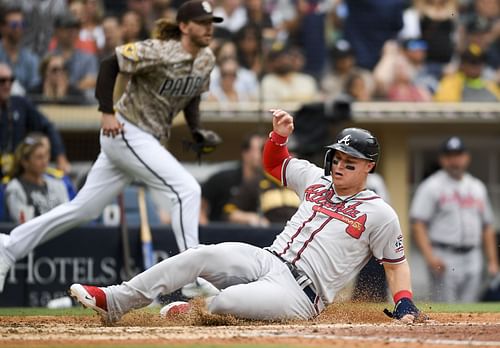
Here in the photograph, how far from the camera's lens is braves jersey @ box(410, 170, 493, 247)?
Result: 12.3 meters

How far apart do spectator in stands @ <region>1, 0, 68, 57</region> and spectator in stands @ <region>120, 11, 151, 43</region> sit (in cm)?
78

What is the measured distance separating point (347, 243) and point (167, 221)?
5.57m

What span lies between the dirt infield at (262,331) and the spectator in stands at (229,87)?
6.00 metres

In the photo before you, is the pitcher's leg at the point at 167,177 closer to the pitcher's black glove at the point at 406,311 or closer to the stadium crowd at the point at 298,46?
the pitcher's black glove at the point at 406,311

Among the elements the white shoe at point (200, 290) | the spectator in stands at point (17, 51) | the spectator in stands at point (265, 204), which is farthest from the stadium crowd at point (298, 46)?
the white shoe at point (200, 290)

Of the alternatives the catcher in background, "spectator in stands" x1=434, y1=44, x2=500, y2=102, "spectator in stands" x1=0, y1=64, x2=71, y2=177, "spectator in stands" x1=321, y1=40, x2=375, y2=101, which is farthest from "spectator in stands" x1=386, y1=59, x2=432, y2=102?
the catcher in background

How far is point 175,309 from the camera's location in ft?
22.8

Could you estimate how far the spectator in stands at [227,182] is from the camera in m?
11.7

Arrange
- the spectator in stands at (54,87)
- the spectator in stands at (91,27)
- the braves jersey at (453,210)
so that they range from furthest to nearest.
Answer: the spectator in stands at (91,27) < the braves jersey at (453,210) < the spectator in stands at (54,87)

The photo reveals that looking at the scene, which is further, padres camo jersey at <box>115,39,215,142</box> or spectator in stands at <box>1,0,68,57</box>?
spectator in stands at <box>1,0,68,57</box>

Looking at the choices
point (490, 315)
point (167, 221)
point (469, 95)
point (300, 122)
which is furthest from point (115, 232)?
point (469, 95)

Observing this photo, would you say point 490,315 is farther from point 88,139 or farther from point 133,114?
point 88,139

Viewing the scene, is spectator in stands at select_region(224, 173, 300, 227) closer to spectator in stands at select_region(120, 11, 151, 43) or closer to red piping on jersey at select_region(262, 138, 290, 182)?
spectator in stands at select_region(120, 11, 151, 43)

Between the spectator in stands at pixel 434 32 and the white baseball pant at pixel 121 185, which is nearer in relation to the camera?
the white baseball pant at pixel 121 185
